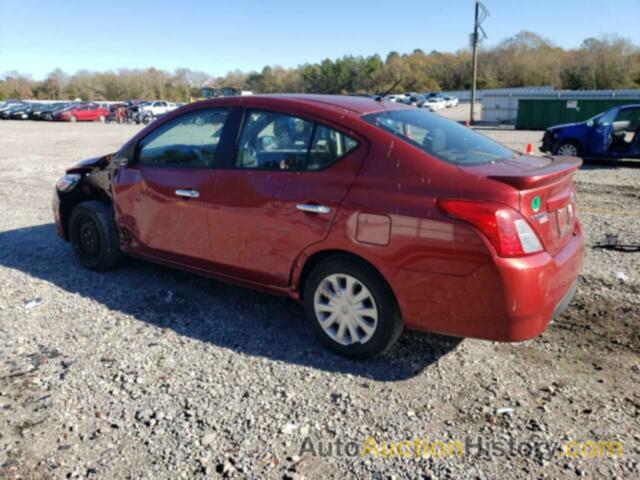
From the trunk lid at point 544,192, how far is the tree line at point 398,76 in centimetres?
6607

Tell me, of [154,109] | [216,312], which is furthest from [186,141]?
[154,109]

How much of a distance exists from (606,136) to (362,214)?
475 inches

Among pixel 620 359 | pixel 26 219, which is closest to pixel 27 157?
pixel 26 219

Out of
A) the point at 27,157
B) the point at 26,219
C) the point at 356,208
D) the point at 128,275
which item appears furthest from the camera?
the point at 27,157

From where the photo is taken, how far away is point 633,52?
63.1m

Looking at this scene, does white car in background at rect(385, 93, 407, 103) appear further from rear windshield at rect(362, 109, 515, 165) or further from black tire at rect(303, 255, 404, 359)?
black tire at rect(303, 255, 404, 359)

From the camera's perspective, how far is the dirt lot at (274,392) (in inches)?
108

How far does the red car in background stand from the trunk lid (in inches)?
1833

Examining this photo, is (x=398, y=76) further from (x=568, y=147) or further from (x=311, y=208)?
(x=311, y=208)

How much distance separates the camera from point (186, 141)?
4.56 metres

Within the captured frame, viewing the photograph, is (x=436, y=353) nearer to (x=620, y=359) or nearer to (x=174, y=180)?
(x=620, y=359)

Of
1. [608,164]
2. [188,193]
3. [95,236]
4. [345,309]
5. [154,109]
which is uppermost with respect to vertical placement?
[154,109]

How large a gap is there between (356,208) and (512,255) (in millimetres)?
961

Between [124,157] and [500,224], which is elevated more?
[124,157]
